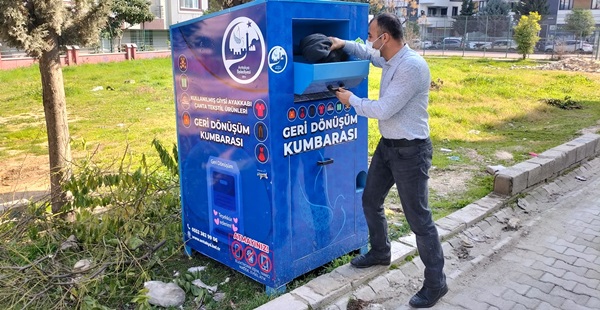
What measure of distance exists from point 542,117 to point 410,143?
831 centimetres

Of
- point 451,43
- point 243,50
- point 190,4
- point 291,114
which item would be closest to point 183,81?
point 243,50

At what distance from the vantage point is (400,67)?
2.99 meters

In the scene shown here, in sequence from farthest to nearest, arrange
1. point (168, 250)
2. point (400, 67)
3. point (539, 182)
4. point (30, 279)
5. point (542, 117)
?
point (542, 117), point (539, 182), point (168, 250), point (30, 279), point (400, 67)

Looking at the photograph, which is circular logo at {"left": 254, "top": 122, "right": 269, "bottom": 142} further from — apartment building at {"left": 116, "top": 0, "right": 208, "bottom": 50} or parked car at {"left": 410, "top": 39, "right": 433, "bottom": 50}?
parked car at {"left": 410, "top": 39, "right": 433, "bottom": 50}

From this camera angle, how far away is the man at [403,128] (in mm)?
2979

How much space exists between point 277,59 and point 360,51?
694 millimetres

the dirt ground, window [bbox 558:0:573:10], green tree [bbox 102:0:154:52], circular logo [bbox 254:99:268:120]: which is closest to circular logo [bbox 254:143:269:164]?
circular logo [bbox 254:99:268:120]

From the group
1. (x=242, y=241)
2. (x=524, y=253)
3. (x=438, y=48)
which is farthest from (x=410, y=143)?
(x=438, y=48)

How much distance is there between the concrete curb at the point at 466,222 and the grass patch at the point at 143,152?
0.57 feet

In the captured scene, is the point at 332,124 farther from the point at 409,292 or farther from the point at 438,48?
the point at 438,48

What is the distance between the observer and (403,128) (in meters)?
3.08

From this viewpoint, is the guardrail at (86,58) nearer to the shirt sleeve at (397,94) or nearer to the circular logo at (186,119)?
the circular logo at (186,119)

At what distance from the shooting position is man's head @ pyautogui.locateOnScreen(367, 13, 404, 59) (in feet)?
9.95

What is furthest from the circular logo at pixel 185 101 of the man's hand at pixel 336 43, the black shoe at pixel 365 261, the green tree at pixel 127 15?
the green tree at pixel 127 15
